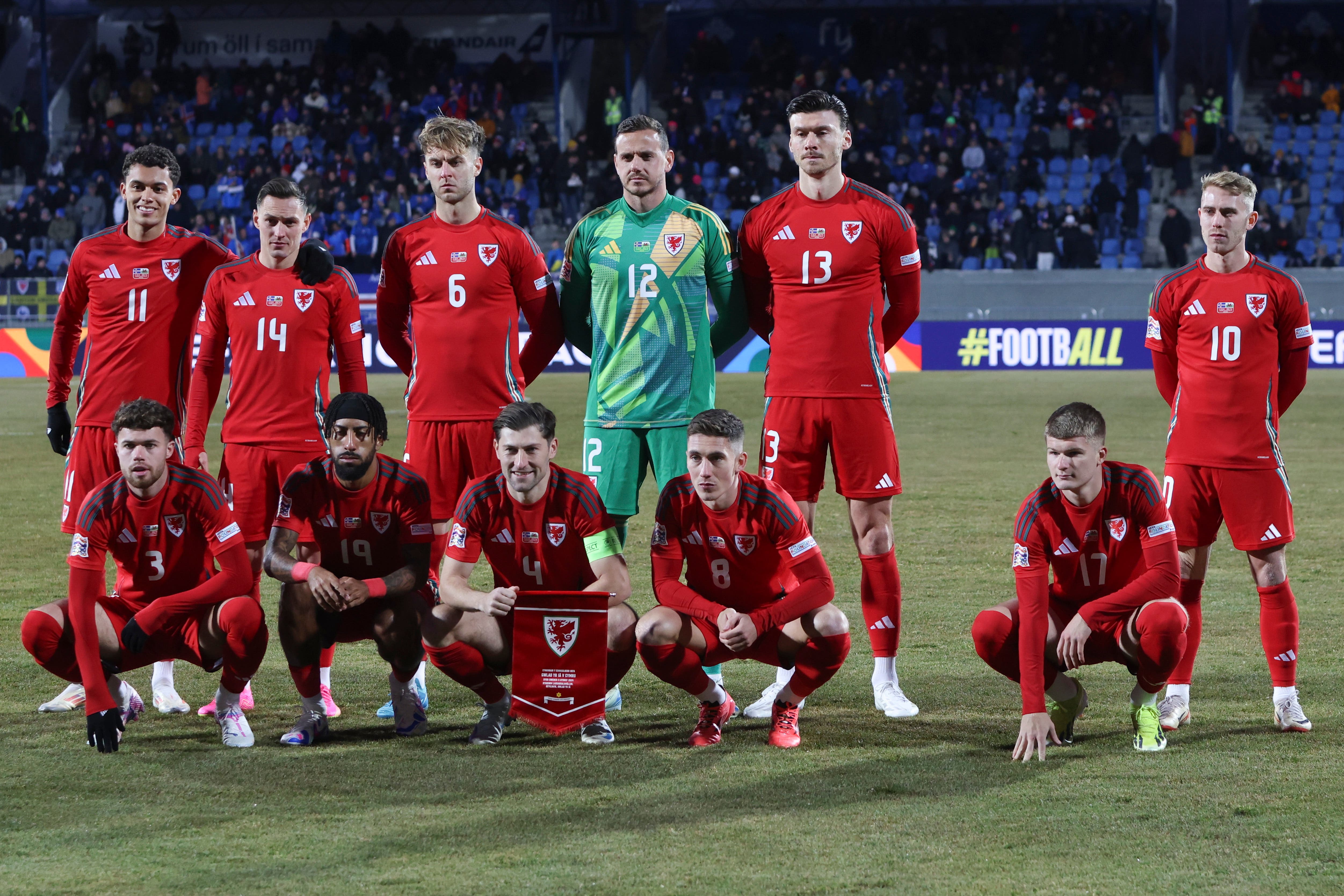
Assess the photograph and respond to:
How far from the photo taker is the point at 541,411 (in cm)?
534

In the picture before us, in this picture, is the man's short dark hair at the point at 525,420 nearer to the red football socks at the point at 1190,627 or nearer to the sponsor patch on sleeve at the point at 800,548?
the sponsor patch on sleeve at the point at 800,548

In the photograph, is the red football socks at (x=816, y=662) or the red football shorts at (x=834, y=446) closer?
the red football socks at (x=816, y=662)

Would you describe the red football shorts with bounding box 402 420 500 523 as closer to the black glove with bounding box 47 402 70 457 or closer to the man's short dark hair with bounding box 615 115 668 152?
the man's short dark hair with bounding box 615 115 668 152

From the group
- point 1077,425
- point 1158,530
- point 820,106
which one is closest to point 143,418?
point 820,106

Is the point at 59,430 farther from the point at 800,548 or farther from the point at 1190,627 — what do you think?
the point at 1190,627

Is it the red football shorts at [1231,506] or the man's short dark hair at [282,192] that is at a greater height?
the man's short dark hair at [282,192]

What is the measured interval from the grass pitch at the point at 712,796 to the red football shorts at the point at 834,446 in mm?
842

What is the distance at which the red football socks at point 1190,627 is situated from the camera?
221 inches

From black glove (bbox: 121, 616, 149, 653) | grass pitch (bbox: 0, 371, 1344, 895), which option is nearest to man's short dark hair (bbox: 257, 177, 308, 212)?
black glove (bbox: 121, 616, 149, 653)

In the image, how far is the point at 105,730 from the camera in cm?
513

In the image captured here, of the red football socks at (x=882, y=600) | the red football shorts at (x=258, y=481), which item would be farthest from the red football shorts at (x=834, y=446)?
the red football shorts at (x=258, y=481)

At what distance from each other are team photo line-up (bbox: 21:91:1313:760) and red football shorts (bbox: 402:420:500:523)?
0.04 feet

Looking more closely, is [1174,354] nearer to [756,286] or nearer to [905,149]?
[756,286]

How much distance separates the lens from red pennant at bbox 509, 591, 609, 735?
16.9ft
